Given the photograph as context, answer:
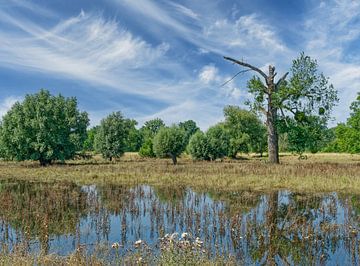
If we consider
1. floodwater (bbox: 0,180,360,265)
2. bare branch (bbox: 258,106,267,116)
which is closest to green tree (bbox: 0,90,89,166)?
bare branch (bbox: 258,106,267,116)

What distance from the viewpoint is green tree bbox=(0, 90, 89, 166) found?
2000 inches

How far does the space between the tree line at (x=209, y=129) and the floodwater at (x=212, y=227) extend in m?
18.6

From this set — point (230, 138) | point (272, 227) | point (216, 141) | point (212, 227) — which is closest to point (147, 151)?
point (230, 138)

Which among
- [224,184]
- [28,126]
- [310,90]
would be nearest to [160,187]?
[224,184]

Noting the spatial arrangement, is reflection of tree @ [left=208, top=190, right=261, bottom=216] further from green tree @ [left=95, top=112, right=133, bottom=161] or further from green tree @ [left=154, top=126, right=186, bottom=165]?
green tree @ [left=95, top=112, right=133, bottom=161]

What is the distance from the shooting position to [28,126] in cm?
5147

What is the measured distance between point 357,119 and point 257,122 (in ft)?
127

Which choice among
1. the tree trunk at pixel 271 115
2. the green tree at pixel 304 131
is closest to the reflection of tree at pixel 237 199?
the tree trunk at pixel 271 115

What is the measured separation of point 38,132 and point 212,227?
4428 centimetres

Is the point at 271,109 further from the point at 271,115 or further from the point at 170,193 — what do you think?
the point at 170,193

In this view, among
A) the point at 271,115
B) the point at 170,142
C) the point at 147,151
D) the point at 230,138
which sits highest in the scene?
the point at 230,138

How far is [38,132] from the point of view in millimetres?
51312

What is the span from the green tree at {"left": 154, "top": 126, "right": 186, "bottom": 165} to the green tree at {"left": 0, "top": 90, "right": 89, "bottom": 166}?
40.7ft

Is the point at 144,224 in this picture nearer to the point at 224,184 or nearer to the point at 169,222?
the point at 169,222
